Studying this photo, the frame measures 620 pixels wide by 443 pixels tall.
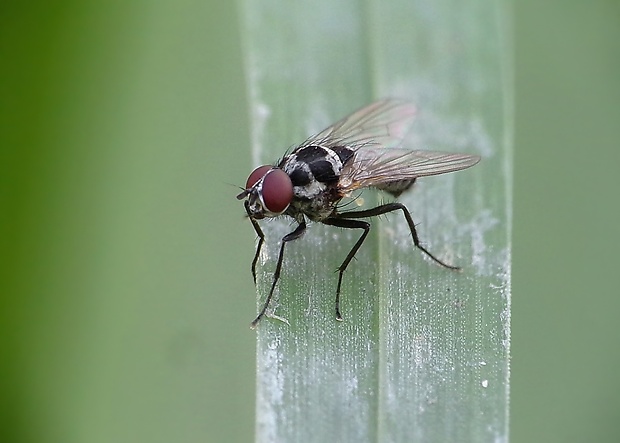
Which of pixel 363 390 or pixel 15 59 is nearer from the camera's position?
pixel 363 390

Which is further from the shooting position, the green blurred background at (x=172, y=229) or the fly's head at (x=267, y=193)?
the green blurred background at (x=172, y=229)

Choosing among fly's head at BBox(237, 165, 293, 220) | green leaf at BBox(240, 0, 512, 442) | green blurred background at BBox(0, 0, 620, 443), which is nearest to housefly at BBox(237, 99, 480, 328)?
fly's head at BBox(237, 165, 293, 220)

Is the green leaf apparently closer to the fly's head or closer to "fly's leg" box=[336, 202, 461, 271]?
"fly's leg" box=[336, 202, 461, 271]

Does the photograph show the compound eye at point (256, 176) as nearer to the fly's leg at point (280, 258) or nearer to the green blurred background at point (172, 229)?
the fly's leg at point (280, 258)

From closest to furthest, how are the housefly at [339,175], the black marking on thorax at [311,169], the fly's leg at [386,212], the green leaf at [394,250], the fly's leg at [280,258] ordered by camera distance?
the green leaf at [394,250] < the fly's leg at [280,258] < the housefly at [339,175] < the black marking on thorax at [311,169] < the fly's leg at [386,212]

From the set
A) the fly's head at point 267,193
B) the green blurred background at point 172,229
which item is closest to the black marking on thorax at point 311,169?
the fly's head at point 267,193

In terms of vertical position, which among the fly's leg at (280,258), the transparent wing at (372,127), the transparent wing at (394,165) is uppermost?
the transparent wing at (372,127)

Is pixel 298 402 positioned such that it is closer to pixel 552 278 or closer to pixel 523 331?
pixel 523 331

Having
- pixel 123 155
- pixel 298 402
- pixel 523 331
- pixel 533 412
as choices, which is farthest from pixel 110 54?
pixel 533 412
